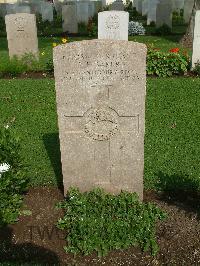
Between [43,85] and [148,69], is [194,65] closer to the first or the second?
[148,69]

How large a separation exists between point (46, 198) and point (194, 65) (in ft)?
21.7

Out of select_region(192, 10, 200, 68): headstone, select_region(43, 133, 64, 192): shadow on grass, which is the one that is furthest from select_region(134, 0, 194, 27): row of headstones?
select_region(43, 133, 64, 192): shadow on grass

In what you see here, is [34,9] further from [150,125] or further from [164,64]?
[150,125]

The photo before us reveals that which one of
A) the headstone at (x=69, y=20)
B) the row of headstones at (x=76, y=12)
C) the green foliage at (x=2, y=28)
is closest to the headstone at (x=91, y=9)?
the row of headstones at (x=76, y=12)

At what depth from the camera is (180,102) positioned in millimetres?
7742

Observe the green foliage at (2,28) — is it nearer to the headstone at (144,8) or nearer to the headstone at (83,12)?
the headstone at (83,12)

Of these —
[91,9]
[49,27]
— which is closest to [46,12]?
[49,27]

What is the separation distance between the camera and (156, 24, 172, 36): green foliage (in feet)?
57.4

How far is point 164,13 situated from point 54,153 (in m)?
13.7

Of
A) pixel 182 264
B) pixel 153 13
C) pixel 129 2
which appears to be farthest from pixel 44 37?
pixel 182 264

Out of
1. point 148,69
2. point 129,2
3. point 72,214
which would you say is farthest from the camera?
point 129,2

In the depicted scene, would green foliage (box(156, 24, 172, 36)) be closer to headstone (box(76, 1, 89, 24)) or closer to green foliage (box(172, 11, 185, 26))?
green foliage (box(172, 11, 185, 26))

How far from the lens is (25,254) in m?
3.79

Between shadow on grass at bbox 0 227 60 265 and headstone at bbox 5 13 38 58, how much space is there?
25.9ft
